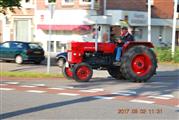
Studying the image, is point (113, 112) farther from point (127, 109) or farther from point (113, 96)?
point (113, 96)

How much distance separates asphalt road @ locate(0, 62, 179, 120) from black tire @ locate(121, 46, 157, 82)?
16.8 inches

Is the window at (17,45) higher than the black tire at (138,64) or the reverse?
higher

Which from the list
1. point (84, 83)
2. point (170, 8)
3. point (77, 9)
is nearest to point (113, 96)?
point (84, 83)

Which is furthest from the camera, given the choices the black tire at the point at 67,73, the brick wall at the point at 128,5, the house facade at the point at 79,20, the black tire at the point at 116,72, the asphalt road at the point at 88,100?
the brick wall at the point at 128,5

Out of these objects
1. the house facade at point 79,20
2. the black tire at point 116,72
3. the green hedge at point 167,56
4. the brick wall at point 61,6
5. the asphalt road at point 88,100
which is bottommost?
the asphalt road at point 88,100

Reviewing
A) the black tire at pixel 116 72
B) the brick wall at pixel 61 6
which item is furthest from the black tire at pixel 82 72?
the brick wall at pixel 61 6

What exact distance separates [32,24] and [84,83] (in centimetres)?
2841

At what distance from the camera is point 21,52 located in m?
34.5

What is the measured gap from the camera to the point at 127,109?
12.5 m

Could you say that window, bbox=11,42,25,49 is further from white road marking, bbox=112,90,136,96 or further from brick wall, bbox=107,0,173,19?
white road marking, bbox=112,90,136,96

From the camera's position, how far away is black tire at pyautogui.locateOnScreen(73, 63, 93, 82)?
1962 cm

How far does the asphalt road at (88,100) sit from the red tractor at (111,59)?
0.49 metres

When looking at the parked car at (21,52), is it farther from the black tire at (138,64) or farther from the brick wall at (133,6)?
the black tire at (138,64)

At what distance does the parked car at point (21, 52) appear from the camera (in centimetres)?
3434
